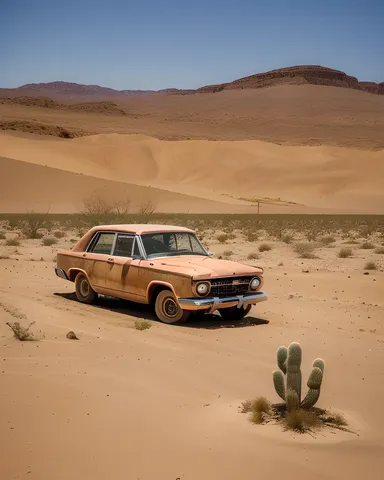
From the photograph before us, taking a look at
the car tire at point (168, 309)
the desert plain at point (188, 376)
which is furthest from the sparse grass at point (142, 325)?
the car tire at point (168, 309)

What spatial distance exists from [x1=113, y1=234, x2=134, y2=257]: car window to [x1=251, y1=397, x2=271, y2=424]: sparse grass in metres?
5.29

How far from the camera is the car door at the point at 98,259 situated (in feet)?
37.7

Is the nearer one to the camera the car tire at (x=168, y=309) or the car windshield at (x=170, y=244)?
the car tire at (x=168, y=309)

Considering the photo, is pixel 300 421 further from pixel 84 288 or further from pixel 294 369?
pixel 84 288

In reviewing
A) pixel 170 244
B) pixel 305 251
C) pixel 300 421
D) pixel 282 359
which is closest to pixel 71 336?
pixel 170 244

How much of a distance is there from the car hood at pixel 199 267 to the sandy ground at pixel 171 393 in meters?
0.79

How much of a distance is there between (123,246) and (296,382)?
563 cm

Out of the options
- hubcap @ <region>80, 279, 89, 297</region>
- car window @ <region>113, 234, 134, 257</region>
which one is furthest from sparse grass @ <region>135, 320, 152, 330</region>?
hubcap @ <region>80, 279, 89, 297</region>

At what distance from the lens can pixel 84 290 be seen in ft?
39.9

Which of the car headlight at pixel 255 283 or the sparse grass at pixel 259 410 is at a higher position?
the car headlight at pixel 255 283

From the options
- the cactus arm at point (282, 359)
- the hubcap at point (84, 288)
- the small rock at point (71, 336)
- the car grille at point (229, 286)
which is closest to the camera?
the cactus arm at point (282, 359)

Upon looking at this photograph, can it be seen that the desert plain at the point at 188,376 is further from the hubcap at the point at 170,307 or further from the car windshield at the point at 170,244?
the car windshield at the point at 170,244

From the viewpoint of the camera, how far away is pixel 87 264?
11.9 metres

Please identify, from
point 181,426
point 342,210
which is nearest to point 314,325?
point 181,426
